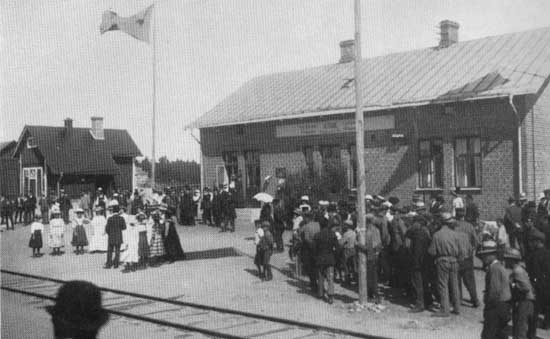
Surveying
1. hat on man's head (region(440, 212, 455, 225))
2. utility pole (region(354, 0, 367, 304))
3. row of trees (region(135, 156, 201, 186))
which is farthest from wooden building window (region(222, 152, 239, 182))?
row of trees (region(135, 156, 201, 186))

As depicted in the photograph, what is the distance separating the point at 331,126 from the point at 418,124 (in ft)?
13.6

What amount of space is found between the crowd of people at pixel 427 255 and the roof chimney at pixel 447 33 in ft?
38.8

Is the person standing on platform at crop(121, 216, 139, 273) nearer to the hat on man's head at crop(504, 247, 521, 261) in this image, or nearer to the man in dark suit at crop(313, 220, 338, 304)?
the man in dark suit at crop(313, 220, 338, 304)

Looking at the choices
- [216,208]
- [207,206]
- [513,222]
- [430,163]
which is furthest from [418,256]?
[207,206]

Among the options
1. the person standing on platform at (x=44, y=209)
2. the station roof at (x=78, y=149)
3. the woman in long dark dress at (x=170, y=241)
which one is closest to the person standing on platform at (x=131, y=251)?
the woman in long dark dress at (x=170, y=241)

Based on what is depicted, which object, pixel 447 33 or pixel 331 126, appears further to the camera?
pixel 447 33

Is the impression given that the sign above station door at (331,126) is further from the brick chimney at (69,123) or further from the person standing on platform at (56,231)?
the brick chimney at (69,123)

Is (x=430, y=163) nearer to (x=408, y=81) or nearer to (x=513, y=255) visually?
(x=408, y=81)

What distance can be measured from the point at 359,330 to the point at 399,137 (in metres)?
13.7

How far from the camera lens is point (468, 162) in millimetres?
21375

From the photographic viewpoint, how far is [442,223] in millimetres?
11578

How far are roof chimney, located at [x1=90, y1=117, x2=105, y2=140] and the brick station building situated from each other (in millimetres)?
21485

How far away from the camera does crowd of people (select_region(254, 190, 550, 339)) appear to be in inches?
338

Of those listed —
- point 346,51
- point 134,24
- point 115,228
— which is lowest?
point 115,228
